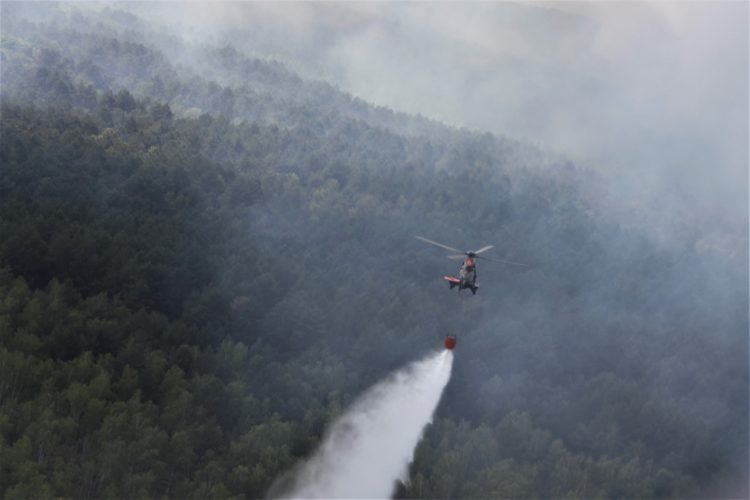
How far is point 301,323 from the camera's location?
75000 millimetres

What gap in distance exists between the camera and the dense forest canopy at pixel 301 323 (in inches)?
2137

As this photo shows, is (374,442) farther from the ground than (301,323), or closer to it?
closer to it

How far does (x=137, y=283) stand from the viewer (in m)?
70.4

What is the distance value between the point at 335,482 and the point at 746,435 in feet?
145

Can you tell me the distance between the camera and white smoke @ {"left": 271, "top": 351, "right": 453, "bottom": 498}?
56094 millimetres

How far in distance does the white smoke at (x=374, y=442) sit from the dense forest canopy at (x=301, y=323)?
3.80 feet

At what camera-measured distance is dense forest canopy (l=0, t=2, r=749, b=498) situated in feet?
178

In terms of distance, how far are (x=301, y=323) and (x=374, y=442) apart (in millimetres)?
15968

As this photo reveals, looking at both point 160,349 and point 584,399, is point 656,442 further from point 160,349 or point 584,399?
point 160,349

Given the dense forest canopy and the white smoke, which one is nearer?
the dense forest canopy

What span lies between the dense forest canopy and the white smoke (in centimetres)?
116

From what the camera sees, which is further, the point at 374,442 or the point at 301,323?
the point at 301,323

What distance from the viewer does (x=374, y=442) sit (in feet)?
203

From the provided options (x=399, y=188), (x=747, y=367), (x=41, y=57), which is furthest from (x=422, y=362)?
(x=41, y=57)
